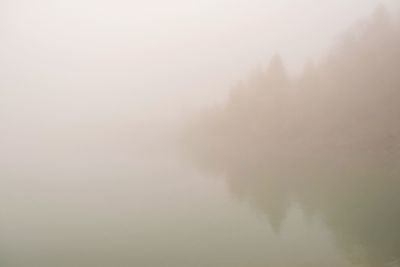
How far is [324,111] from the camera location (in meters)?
1.78

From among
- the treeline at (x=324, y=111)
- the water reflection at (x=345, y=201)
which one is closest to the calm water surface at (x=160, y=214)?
the water reflection at (x=345, y=201)

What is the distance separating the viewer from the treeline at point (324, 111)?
1732mm

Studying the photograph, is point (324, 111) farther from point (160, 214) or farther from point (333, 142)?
point (160, 214)

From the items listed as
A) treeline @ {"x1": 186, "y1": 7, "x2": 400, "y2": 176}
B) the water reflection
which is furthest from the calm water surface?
treeline @ {"x1": 186, "y1": 7, "x2": 400, "y2": 176}

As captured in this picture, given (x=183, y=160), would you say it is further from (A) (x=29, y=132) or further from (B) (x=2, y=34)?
(B) (x=2, y=34)

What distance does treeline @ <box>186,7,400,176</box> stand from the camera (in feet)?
5.68

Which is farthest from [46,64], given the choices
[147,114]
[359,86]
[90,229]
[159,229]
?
[359,86]

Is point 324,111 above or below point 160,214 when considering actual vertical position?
above

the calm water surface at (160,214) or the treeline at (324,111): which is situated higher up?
the treeline at (324,111)

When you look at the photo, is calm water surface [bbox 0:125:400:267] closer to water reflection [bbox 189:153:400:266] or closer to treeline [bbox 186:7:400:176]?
water reflection [bbox 189:153:400:266]

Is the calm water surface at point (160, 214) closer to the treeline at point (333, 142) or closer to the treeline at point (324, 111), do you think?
the treeline at point (333, 142)

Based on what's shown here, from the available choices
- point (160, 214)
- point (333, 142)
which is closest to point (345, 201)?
point (333, 142)

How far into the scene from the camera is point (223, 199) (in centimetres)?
183

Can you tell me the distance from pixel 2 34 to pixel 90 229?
1.00m
